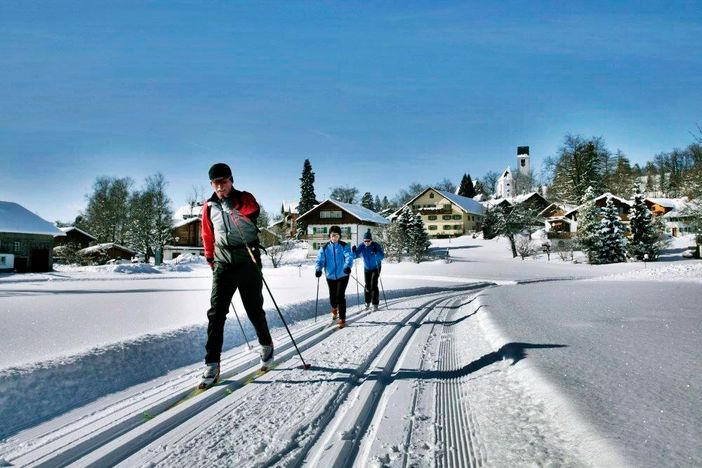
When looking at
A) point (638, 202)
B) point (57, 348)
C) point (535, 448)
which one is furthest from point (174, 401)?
point (638, 202)

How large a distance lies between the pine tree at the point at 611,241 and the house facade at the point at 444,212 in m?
33.8

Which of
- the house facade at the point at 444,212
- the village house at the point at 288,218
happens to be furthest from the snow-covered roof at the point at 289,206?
the house facade at the point at 444,212

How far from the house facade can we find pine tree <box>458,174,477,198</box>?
127 feet

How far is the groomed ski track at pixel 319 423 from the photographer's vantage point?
2574 mm

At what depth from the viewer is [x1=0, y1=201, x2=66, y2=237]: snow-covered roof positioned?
3506cm

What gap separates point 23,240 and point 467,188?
100169 millimetres

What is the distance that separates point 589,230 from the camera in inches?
1667

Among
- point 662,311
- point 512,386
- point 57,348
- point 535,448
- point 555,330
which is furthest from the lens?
point 662,311

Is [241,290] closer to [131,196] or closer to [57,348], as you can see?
[57,348]

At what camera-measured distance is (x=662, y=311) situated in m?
9.02

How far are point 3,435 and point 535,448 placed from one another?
Result: 3478mm

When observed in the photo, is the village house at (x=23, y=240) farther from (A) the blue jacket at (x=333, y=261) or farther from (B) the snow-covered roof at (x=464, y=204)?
(B) the snow-covered roof at (x=464, y=204)

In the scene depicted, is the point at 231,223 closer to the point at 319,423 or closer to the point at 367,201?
the point at 319,423

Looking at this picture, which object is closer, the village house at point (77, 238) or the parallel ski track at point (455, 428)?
the parallel ski track at point (455, 428)
